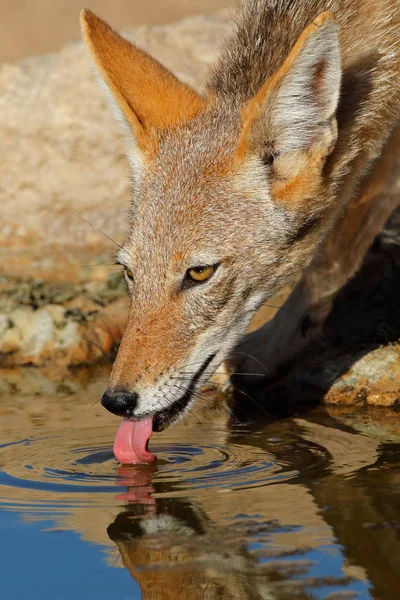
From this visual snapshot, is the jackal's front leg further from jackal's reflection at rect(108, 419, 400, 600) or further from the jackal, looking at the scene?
jackal's reflection at rect(108, 419, 400, 600)

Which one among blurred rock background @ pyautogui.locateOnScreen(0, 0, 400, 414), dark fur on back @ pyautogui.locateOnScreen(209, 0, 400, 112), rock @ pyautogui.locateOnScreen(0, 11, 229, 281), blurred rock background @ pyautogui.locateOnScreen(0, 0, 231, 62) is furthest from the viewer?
blurred rock background @ pyautogui.locateOnScreen(0, 0, 231, 62)

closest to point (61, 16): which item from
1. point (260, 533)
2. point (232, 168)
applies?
point (232, 168)

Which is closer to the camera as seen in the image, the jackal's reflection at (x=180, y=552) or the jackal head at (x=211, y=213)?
the jackal's reflection at (x=180, y=552)

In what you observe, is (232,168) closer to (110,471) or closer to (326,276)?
(326,276)

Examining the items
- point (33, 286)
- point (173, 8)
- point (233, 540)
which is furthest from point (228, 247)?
point (173, 8)

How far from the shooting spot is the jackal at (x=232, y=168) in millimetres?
5160

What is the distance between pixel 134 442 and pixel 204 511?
889mm

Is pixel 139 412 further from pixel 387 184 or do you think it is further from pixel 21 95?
pixel 21 95

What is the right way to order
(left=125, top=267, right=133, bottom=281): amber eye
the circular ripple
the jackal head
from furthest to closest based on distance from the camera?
(left=125, top=267, right=133, bottom=281): amber eye → the jackal head → the circular ripple

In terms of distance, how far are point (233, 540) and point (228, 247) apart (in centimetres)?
188

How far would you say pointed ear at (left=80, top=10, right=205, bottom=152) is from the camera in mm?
5887

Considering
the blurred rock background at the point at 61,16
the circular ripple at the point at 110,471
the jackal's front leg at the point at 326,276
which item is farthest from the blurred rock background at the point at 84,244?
the blurred rock background at the point at 61,16

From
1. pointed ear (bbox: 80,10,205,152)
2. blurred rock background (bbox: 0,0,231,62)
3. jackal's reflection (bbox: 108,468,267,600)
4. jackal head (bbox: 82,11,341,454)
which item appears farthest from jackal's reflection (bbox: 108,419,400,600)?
blurred rock background (bbox: 0,0,231,62)

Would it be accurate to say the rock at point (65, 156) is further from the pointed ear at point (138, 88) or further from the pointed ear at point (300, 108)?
the pointed ear at point (300, 108)
